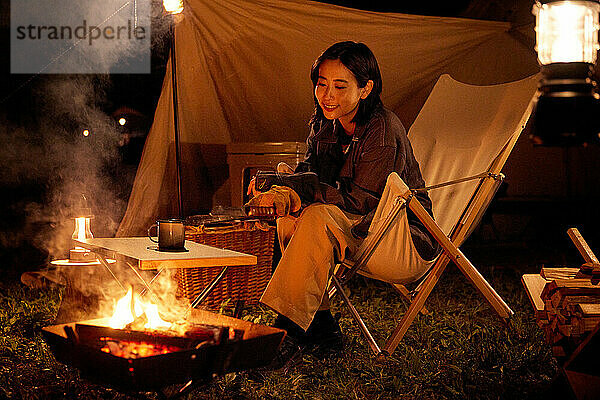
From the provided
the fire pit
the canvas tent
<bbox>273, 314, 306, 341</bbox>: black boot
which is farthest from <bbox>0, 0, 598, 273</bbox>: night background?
the fire pit

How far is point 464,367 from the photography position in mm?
2619

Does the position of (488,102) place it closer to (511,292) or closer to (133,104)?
(511,292)

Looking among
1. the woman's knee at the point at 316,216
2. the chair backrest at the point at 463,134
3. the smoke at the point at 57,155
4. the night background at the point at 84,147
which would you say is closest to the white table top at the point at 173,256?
the woman's knee at the point at 316,216

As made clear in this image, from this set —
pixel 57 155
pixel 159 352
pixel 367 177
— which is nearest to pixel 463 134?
pixel 367 177

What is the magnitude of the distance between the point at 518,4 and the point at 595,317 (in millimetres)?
3994

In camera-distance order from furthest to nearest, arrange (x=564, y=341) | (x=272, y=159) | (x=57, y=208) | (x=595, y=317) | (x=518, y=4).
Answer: (x=57, y=208), (x=518, y=4), (x=272, y=159), (x=564, y=341), (x=595, y=317)

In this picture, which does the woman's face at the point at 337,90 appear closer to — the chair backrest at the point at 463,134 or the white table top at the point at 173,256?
the chair backrest at the point at 463,134

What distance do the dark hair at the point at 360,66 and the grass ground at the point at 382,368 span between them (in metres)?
0.95

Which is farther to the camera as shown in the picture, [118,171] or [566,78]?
[118,171]

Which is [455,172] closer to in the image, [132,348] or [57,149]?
[132,348]

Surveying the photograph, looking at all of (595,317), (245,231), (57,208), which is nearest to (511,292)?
(245,231)

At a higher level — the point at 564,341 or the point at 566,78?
the point at 566,78

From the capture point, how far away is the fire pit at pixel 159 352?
1825 mm

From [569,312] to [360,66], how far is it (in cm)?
125
